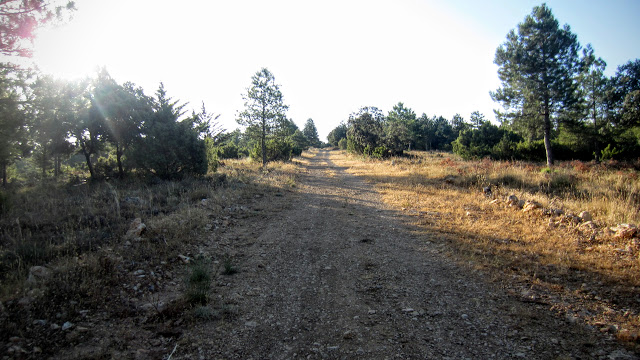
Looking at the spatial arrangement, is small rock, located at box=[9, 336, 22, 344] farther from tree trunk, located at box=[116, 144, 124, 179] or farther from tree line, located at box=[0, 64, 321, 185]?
tree trunk, located at box=[116, 144, 124, 179]

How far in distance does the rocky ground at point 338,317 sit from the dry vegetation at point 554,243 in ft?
1.27

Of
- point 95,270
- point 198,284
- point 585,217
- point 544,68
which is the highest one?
point 544,68

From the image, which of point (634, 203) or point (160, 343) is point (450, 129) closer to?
point (634, 203)

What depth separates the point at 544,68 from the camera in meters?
20.0

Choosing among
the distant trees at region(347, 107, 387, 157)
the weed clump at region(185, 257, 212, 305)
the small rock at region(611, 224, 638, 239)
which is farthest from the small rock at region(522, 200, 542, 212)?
the distant trees at region(347, 107, 387, 157)

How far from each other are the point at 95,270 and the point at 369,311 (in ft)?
13.4

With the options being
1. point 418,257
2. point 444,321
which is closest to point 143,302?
point 444,321

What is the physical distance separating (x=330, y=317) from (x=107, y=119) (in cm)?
1652

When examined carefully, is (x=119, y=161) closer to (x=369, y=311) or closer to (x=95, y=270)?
(x=95, y=270)

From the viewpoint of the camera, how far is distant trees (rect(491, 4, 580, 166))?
65.0ft

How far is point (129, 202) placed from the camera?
848 cm

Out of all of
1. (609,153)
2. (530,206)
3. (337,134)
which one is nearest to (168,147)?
(530,206)

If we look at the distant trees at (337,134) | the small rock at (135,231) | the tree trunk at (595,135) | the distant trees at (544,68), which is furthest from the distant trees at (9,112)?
the distant trees at (337,134)

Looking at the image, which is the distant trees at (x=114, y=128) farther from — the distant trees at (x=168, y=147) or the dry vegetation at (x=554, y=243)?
the dry vegetation at (x=554, y=243)
